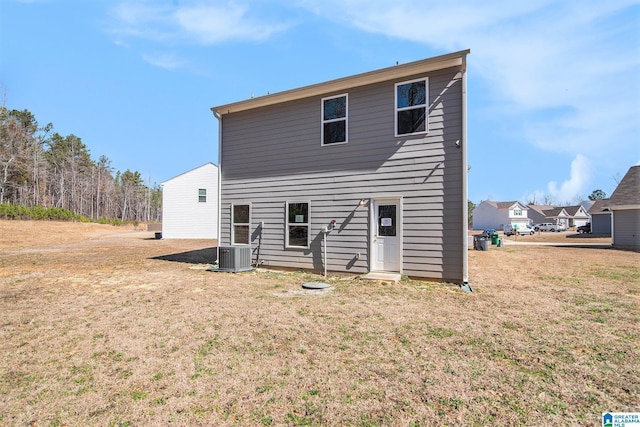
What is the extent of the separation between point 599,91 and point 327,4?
9.71 meters

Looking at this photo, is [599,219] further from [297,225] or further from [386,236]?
[297,225]

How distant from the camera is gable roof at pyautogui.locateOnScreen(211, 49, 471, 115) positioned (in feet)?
23.6

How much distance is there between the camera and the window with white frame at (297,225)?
9250 millimetres

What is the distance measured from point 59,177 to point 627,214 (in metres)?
66.6

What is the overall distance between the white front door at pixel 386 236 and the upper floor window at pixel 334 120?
222 centimetres

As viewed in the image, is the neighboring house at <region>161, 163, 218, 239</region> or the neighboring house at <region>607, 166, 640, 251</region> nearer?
the neighboring house at <region>607, 166, 640, 251</region>

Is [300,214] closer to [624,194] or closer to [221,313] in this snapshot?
[221,313]

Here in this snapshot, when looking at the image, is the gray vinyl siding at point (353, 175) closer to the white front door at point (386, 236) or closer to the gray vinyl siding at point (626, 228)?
the white front door at point (386, 236)

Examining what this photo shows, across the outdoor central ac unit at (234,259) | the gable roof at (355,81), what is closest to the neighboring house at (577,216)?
the gable roof at (355,81)

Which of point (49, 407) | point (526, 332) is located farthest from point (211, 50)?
point (526, 332)

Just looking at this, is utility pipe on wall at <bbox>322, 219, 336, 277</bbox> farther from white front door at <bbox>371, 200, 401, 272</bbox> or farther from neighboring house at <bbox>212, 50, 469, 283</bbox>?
white front door at <bbox>371, 200, 401, 272</bbox>

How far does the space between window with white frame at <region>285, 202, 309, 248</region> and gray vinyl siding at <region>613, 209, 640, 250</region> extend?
22162mm

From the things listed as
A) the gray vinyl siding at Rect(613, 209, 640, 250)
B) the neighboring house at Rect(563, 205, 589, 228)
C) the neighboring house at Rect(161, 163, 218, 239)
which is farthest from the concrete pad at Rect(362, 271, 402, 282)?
the neighboring house at Rect(563, 205, 589, 228)

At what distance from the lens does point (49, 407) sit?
100 inches
